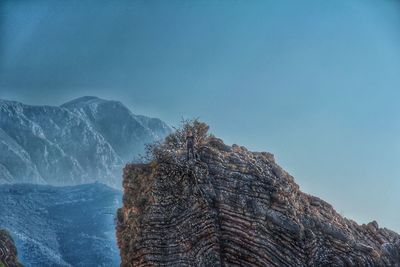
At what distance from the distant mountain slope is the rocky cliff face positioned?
68128 mm

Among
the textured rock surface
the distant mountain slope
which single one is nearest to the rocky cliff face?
the textured rock surface

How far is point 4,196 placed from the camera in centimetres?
11131

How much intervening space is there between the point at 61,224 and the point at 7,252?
297 ft

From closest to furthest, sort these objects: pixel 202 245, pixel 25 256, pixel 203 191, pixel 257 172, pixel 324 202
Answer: pixel 202 245 < pixel 203 191 < pixel 257 172 < pixel 324 202 < pixel 25 256

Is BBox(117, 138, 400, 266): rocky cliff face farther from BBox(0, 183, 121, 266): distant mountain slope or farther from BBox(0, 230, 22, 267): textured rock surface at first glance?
BBox(0, 183, 121, 266): distant mountain slope

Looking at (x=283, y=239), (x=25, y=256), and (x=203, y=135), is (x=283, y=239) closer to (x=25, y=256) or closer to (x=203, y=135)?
(x=203, y=135)

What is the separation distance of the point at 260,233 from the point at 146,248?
9.17ft

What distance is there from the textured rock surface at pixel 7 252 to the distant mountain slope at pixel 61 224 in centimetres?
4785

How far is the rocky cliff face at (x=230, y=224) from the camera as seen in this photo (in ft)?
31.1

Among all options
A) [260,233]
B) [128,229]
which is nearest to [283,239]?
[260,233]

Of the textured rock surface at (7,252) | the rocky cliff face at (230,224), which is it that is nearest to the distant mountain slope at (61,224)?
the textured rock surface at (7,252)

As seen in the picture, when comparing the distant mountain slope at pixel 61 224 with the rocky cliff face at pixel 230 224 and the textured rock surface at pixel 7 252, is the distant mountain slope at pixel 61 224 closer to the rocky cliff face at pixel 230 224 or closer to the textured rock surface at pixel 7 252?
the textured rock surface at pixel 7 252

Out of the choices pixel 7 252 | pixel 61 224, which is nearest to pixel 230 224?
pixel 7 252

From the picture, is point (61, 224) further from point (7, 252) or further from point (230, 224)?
point (230, 224)
